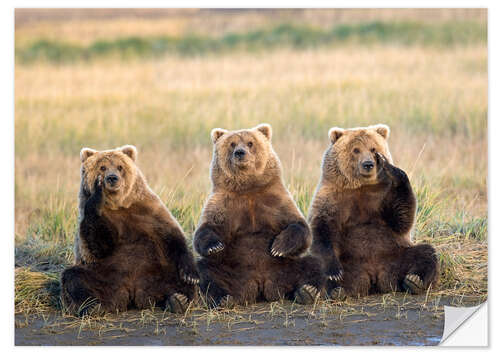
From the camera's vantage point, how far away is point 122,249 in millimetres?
6379

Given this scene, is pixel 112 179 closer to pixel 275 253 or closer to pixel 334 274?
pixel 275 253

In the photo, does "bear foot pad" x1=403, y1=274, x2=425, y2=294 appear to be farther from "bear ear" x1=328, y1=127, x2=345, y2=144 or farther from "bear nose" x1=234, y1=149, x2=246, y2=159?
"bear nose" x1=234, y1=149, x2=246, y2=159

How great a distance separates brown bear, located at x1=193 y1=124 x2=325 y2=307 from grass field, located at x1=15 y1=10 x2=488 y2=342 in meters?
0.99

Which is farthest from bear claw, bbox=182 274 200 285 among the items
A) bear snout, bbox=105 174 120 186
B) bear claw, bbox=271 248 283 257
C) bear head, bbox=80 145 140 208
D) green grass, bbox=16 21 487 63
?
green grass, bbox=16 21 487 63

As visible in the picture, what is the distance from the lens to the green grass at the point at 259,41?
7.81 m

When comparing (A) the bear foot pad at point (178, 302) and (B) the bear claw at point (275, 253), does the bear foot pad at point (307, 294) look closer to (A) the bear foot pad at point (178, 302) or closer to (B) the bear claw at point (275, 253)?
(B) the bear claw at point (275, 253)

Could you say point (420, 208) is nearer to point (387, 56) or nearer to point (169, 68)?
point (387, 56)

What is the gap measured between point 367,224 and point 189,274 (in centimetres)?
133

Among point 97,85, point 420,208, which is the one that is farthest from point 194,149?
point 420,208

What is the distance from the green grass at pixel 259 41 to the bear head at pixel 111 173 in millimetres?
1718

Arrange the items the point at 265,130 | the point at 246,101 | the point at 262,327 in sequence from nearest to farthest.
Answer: the point at 262,327 < the point at 265,130 < the point at 246,101

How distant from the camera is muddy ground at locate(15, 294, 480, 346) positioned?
6.22 meters

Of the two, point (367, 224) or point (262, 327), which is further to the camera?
point (367, 224)

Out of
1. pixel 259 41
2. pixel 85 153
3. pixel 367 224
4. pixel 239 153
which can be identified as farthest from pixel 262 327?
pixel 259 41
